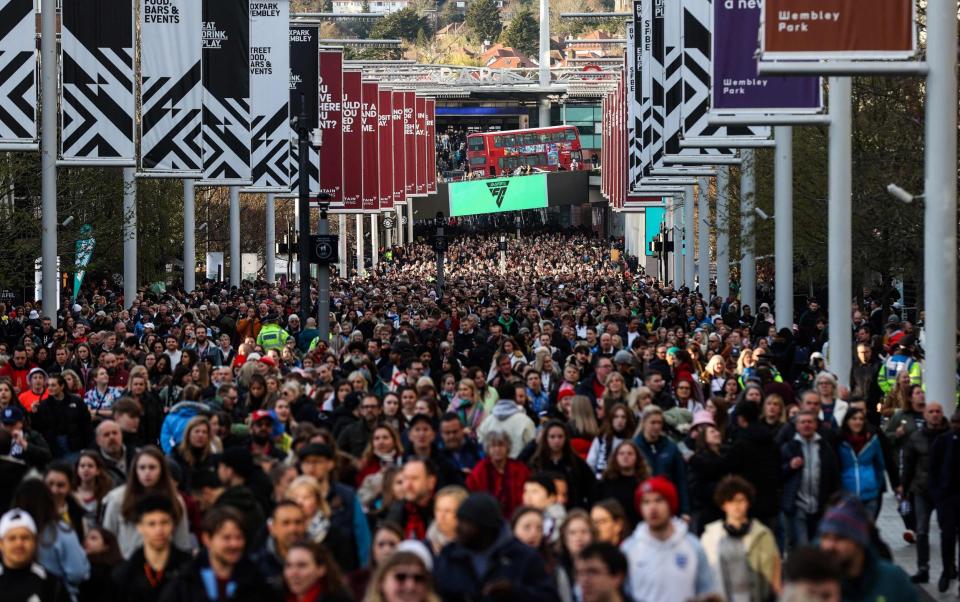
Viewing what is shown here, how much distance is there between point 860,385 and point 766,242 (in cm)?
1874

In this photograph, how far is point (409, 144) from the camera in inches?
3233

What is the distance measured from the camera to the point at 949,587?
14.9 meters

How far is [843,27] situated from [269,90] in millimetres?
27196

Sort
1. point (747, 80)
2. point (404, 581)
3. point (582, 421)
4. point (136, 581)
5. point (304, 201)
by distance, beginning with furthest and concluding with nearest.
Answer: point (304, 201), point (747, 80), point (582, 421), point (136, 581), point (404, 581)

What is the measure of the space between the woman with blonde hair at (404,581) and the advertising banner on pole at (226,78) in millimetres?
29786

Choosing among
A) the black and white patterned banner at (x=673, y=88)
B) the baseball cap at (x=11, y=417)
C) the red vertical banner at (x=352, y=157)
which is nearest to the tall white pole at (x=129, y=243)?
the red vertical banner at (x=352, y=157)

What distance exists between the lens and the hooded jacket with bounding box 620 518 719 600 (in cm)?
960

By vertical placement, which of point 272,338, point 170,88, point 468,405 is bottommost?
point 272,338

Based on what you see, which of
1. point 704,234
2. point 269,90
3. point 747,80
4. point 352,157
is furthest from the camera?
point 352,157

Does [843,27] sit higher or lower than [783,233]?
higher

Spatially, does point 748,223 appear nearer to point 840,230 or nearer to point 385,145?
point 840,230

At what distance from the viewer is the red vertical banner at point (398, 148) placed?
249ft

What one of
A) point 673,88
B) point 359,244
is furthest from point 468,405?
point 359,244

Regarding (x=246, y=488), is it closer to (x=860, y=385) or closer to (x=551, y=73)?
(x=860, y=385)
